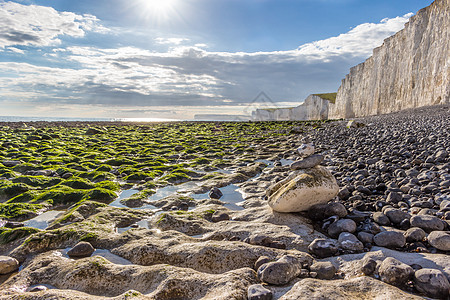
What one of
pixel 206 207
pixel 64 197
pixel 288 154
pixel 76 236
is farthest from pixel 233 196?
pixel 288 154

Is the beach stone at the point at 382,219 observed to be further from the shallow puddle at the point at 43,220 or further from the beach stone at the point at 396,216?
the shallow puddle at the point at 43,220

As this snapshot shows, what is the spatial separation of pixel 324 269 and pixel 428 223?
6.49 feet

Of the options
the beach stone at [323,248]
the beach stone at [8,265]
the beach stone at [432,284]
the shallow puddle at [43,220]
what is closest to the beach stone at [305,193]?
the beach stone at [323,248]

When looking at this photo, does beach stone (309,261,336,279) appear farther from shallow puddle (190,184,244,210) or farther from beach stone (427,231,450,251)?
shallow puddle (190,184,244,210)

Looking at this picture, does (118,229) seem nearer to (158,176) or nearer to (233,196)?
(233,196)

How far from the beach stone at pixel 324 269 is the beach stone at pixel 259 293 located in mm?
713

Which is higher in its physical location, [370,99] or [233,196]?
[370,99]

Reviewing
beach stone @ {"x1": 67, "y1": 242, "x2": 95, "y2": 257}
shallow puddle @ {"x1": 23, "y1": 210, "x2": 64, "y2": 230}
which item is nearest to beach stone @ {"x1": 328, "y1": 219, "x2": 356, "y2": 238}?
beach stone @ {"x1": 67, "y1": 242, "x2": 95, "y2": 257}

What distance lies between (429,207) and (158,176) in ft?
24.2

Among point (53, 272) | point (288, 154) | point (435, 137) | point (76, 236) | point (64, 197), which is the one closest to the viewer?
point (53, 272)

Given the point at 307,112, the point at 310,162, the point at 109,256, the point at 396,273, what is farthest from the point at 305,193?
the point at 307,112

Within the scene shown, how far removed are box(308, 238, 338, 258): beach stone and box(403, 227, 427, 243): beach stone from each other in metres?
0.99

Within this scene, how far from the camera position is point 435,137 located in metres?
10.4

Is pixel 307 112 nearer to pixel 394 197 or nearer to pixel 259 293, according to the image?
pixel 394 197
